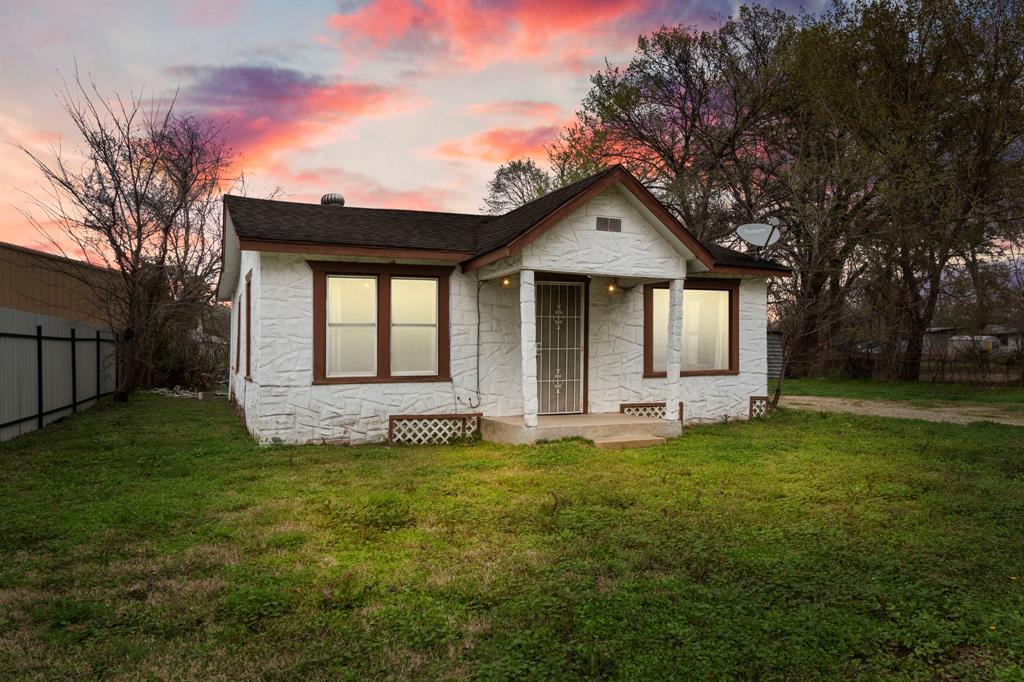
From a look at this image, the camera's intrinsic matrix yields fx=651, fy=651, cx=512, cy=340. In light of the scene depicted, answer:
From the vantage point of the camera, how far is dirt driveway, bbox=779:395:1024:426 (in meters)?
13.9

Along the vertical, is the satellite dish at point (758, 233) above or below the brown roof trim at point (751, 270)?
A: above

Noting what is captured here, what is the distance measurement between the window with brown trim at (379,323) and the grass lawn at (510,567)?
6.08 ft

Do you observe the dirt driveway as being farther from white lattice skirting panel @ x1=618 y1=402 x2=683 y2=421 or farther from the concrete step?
the concrete step

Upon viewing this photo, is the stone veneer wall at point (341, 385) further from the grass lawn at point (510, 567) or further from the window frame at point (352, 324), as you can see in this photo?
the grass lawn at point (510, 567)

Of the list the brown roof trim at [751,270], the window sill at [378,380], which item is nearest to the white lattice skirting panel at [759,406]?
the brown roof trim at [751,270]

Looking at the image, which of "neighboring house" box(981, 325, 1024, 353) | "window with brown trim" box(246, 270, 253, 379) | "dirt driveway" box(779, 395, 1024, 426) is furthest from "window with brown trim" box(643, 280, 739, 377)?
"neighboring house" box(981, 325, 1024, 353)

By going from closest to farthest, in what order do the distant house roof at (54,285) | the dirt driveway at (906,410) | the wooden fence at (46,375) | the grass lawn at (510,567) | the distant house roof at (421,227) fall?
the grass lawn at (510,567) < the distant house roof at (421,227) < the wooden fence at (46,375) < the dirt driveway at (906,410) < the distant house roof at (54,285)

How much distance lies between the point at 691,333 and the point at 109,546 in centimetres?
1043

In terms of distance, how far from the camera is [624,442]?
9.98 metres

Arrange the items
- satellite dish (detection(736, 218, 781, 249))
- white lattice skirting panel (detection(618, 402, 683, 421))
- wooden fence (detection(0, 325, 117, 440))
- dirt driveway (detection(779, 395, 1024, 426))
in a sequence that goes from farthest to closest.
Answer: dirt driveway (detection(779, 395, 1024, 426))
satellite dish (detection(736, 218, 781, 249))
white lattice skirting panel (detection(618, 402, 683, 421))
wooden fence (detection(0, 325, 117, 440))

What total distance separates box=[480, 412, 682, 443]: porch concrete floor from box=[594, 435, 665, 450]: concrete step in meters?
0.12

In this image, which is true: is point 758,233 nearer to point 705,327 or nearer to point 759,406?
point 705,327

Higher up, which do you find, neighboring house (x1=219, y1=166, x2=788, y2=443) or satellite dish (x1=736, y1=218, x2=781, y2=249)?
satellite dish (x1=736, y1=218, x2=781, y2=249)

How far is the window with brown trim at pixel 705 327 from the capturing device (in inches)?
496
